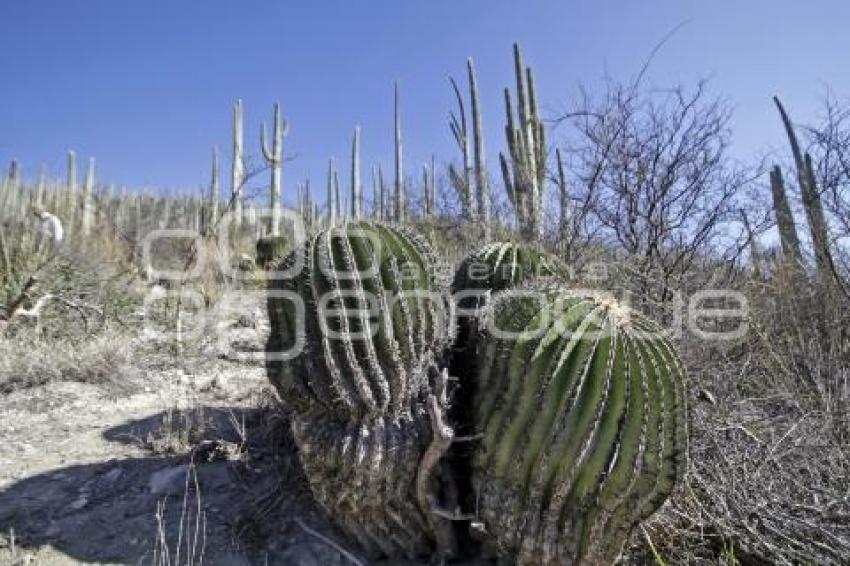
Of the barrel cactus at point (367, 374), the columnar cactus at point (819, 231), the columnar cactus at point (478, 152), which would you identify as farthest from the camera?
the columnar cactus at point (478, 152)

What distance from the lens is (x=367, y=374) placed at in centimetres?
239

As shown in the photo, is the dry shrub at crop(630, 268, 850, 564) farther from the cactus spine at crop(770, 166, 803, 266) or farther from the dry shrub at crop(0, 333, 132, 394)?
the dry shrub at crop(0, 333, 132, 394)

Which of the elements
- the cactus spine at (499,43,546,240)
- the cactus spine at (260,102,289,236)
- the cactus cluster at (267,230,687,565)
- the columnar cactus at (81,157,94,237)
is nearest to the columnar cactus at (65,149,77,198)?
the columnar cactus at (81,157,94,237)

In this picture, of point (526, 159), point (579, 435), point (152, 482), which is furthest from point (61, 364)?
point (526, 159)

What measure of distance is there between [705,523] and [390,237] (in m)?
1.61

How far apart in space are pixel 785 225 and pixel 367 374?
6075 millimetres

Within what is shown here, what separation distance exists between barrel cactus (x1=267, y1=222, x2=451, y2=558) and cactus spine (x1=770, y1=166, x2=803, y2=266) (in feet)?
16.1

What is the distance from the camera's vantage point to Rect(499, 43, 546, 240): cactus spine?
668 centimetres

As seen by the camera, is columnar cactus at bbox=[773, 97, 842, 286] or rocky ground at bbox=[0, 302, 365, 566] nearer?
rocky ground at bbox=[0, 302, 365, 566]

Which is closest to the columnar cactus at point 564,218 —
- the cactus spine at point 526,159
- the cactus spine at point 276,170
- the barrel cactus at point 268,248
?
the cactus spine at point 526,159

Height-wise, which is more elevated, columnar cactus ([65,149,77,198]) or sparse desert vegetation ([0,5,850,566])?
columnar cactus ([65,149,77,198])

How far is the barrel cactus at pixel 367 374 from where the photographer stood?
2.37 meters

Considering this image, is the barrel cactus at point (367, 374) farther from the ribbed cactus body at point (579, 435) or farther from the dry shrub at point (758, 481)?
the dry shrub at point (758, 481)

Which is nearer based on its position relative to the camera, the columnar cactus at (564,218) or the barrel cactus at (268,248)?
the columnar cactus at (564,218)
